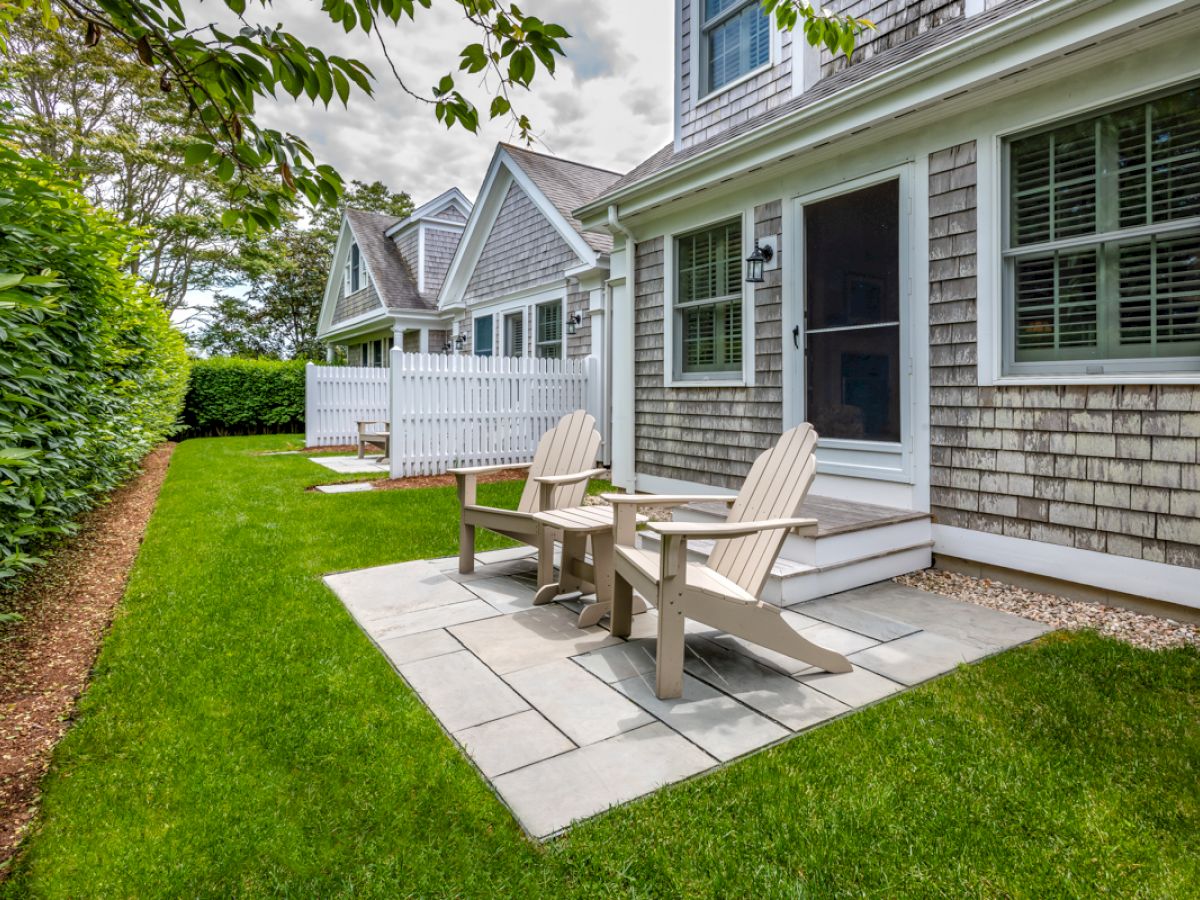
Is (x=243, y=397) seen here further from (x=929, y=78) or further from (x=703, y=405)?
(x=929, y=78)

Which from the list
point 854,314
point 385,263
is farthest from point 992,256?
point 385,263

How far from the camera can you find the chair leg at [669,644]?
240 cm

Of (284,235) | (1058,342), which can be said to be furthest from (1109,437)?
(284,235)

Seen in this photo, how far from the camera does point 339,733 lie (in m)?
2.17

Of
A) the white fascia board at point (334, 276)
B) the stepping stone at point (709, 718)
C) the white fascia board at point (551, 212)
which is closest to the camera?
the stepping stone at point (709, 718)

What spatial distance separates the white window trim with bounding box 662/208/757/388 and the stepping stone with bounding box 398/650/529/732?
346cm

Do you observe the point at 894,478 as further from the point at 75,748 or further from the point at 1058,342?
the point at 75,748

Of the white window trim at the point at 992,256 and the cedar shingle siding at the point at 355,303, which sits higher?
the cedar shingle siding at the point at 355,303

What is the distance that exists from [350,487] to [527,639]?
4996mm

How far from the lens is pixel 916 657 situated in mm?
2793

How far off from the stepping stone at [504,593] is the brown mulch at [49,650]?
1709 mm

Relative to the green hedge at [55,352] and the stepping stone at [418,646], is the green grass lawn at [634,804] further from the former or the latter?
the green hedge at [55,352]

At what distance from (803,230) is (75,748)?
4906 mm

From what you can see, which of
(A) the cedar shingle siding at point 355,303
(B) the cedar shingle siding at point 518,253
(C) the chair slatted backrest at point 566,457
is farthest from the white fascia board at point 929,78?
(A) the cedar shingle siding at point 355,303
